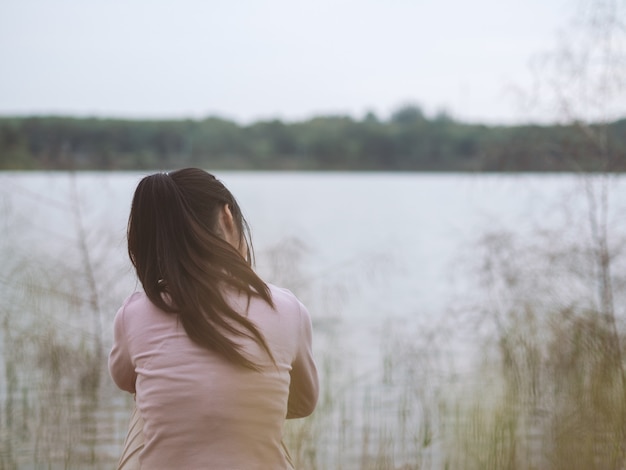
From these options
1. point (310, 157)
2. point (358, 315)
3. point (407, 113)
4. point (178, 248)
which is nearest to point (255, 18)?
point (358, 315)

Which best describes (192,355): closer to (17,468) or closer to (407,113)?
(17,468)

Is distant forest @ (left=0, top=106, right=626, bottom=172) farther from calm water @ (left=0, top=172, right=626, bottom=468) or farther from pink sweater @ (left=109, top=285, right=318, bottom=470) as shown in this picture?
pink sweater @ (left=109, top=285, right=318, bottom=470)

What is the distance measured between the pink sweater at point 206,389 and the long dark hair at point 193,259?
1.1 inches

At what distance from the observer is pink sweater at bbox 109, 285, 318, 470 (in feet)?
5.16

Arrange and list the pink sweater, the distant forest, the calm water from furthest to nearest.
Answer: the distant forest < the calm water < the pink sweater

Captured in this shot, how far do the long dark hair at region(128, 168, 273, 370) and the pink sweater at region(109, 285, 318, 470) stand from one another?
1.1 inches

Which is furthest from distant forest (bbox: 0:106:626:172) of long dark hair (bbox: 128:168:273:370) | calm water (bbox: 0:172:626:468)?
long dark hair (bbox: 128:168:273:370)

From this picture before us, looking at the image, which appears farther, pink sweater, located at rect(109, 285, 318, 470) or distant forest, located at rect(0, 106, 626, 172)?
distant forest, located at rect(0, 106, 626, 172)

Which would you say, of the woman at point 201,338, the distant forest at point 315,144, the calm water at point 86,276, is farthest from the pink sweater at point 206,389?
the distant forest at point 315,144

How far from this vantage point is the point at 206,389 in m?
1.57

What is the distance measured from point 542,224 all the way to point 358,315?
610cm

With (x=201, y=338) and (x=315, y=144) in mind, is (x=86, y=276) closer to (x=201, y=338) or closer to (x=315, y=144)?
(x=201, y=338)

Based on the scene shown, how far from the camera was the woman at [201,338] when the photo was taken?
5.17 ft

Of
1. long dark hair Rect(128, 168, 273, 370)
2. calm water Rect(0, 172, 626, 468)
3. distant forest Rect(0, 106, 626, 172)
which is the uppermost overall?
distant forest Rect(0, 106, 626, 172)
